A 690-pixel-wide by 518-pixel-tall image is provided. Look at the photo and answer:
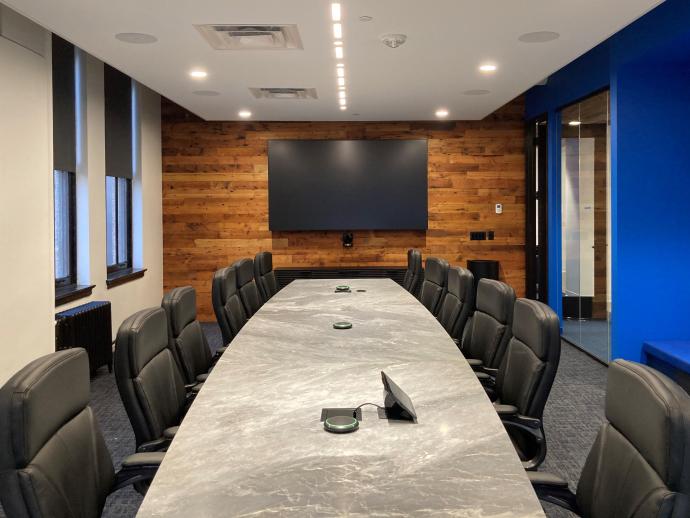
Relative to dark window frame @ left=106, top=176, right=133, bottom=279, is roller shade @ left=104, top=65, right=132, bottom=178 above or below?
above

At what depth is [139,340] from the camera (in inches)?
92.4

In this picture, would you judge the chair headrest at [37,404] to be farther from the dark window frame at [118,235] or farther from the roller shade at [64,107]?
the dark window frame at [118,235]

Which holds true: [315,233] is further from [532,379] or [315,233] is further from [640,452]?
[640,452]

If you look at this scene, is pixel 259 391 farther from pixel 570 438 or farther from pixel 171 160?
pixel 171 160

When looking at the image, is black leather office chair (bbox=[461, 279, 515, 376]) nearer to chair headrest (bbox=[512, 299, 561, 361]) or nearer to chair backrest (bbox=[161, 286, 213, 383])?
chair headrest (bbox=[512, 299, 561, 361])

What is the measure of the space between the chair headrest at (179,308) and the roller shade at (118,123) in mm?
3847

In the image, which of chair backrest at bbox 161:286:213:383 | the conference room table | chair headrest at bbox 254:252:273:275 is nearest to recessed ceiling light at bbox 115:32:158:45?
chair backrest at bbox 161:286:213:383

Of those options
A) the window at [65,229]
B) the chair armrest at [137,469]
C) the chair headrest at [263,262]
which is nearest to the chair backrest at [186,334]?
the chair armrest at [137,469]

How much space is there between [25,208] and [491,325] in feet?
11.9

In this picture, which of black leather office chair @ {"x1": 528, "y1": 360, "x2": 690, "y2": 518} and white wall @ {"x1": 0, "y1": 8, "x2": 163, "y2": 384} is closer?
black leather office chair @ {"x1": 528, "y1": 360, "x2": 690, "y2": 518}

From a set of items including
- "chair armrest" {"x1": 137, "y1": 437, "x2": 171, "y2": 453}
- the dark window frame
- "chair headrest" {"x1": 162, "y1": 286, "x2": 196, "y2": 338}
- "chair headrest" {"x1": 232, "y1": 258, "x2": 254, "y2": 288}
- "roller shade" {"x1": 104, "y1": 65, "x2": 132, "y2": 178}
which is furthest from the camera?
the dark window frame

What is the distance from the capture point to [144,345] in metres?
2.41

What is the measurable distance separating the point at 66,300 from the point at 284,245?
3760mm

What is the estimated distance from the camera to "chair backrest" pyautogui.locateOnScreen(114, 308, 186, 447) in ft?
7.51
